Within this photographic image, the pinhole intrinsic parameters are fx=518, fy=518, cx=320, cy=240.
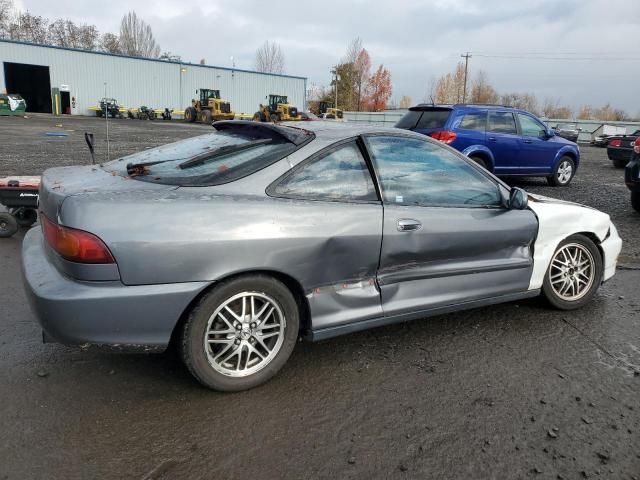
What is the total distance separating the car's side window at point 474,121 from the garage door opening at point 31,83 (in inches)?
1901

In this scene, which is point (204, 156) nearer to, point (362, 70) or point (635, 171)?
point (635, 171)

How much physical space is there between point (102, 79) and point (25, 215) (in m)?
48.6

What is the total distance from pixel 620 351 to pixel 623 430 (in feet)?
3.45

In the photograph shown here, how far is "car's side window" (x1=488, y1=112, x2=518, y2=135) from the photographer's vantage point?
32.2 ft

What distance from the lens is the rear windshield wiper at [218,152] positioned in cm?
317

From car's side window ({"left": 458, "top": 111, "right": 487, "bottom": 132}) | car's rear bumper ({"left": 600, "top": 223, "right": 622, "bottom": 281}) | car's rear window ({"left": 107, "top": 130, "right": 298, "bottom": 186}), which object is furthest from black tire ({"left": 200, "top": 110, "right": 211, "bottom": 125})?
car's rear bumper ({"left": 600, "top": 223, "right": 622, "bottom": 281})

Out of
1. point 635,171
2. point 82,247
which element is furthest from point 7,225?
point 635,171

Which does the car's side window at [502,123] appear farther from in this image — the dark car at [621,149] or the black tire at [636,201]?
the dark car at [621,149]

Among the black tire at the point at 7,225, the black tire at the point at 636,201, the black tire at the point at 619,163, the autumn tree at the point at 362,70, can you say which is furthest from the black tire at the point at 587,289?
the autumn tree at the point at 362,70

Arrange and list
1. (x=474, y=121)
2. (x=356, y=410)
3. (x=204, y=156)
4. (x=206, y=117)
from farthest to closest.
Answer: (x=206, y=117) < (x=474, y=121) < (x=204, y=156) < (x=356, y=410)

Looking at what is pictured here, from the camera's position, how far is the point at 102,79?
49000 millimetres

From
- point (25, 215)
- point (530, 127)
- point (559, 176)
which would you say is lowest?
point (25, 215)

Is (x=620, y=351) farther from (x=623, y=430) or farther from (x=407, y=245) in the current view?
(x=407, y=245)

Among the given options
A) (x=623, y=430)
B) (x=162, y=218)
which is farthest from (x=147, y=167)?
(x=623, y=430)
